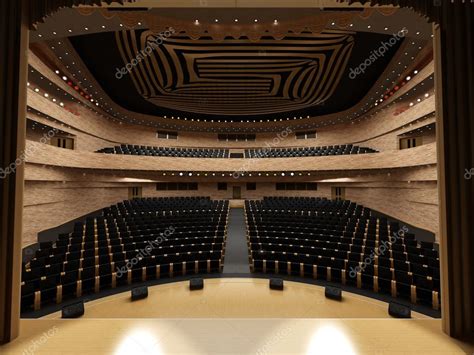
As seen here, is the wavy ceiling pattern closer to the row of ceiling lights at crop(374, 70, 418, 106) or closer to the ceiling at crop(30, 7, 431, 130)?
the ceiling at crop(30, 7, 431, 130)

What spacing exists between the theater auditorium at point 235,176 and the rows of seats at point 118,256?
5 cm

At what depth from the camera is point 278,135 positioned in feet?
65.4

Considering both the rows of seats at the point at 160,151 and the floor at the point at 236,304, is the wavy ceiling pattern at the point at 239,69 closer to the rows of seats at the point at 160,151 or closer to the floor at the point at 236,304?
the rows of seats at the point at 160,151

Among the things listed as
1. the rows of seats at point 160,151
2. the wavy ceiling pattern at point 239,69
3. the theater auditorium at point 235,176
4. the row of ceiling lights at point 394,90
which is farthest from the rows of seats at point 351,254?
the rows of seats at point 160,151

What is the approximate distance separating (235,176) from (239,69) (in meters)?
7.94

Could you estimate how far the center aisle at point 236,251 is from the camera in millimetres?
7148

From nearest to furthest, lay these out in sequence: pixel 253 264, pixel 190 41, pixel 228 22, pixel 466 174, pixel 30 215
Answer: pixel 466 174 < pixel 228 22 < pixel 253 264 < pixel 190 41 < pixel 30 215

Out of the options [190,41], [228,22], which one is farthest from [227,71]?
[228,22]

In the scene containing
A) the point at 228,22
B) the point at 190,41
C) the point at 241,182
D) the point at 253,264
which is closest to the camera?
the point at 228,22

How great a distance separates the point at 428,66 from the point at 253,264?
9.73 meters

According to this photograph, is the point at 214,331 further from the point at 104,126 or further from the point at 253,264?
Answer: the point at 104,126

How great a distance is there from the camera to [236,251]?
8.30 meters

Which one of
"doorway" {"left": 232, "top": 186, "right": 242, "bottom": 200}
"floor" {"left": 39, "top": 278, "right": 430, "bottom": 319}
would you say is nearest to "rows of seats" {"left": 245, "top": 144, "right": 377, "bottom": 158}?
"doorway" {"left": 232, "top": 186, "right": 242, "bottom": 200}

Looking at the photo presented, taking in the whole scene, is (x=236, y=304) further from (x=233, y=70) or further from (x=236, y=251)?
(x=233, y=70)
